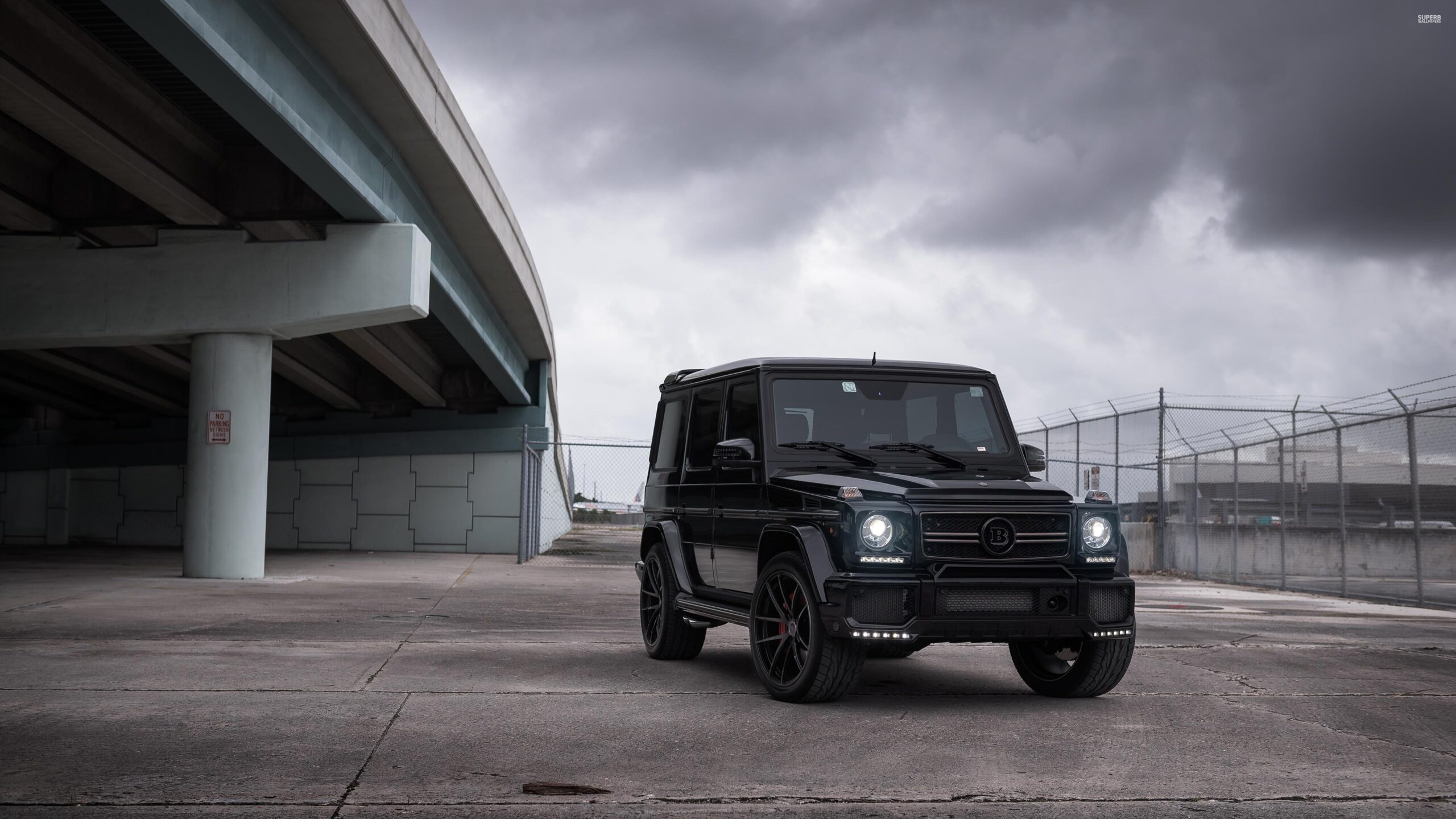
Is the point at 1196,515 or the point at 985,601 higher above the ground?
the point at 1196,515

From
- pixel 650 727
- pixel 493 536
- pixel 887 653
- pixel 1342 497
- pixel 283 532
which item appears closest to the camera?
pixel 650 727

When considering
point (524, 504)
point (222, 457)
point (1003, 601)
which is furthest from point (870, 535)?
point (524, 504)

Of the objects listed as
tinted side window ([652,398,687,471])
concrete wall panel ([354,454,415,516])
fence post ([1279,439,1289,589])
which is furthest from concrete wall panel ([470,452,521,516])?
tinted side window ([652,398,687,471])

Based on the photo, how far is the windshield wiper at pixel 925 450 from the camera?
24.2 ft

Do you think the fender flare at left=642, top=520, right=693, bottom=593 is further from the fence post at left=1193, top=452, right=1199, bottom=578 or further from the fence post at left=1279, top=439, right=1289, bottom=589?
the fence post at left=1193, top=452, right=1199, bottom=578

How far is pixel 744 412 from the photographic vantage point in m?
7.80

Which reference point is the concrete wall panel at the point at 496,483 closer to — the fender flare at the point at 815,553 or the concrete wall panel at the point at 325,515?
the concrete wall panel at the point at 325,515

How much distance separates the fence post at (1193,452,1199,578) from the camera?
68.1 ft

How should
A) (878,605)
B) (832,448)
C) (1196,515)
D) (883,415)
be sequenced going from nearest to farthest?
(878,605) < (832,448) < (883,415) < (1196,515)

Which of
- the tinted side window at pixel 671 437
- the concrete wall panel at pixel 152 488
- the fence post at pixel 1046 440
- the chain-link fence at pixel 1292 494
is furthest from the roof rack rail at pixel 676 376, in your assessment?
the concrete wall panel at pixel 152 488

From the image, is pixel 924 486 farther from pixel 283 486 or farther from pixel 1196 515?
pixel 283 486

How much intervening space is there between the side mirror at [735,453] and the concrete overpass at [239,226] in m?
5.44

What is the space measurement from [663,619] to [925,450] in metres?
2.26

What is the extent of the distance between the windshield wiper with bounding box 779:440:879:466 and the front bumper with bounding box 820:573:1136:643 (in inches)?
45.3
